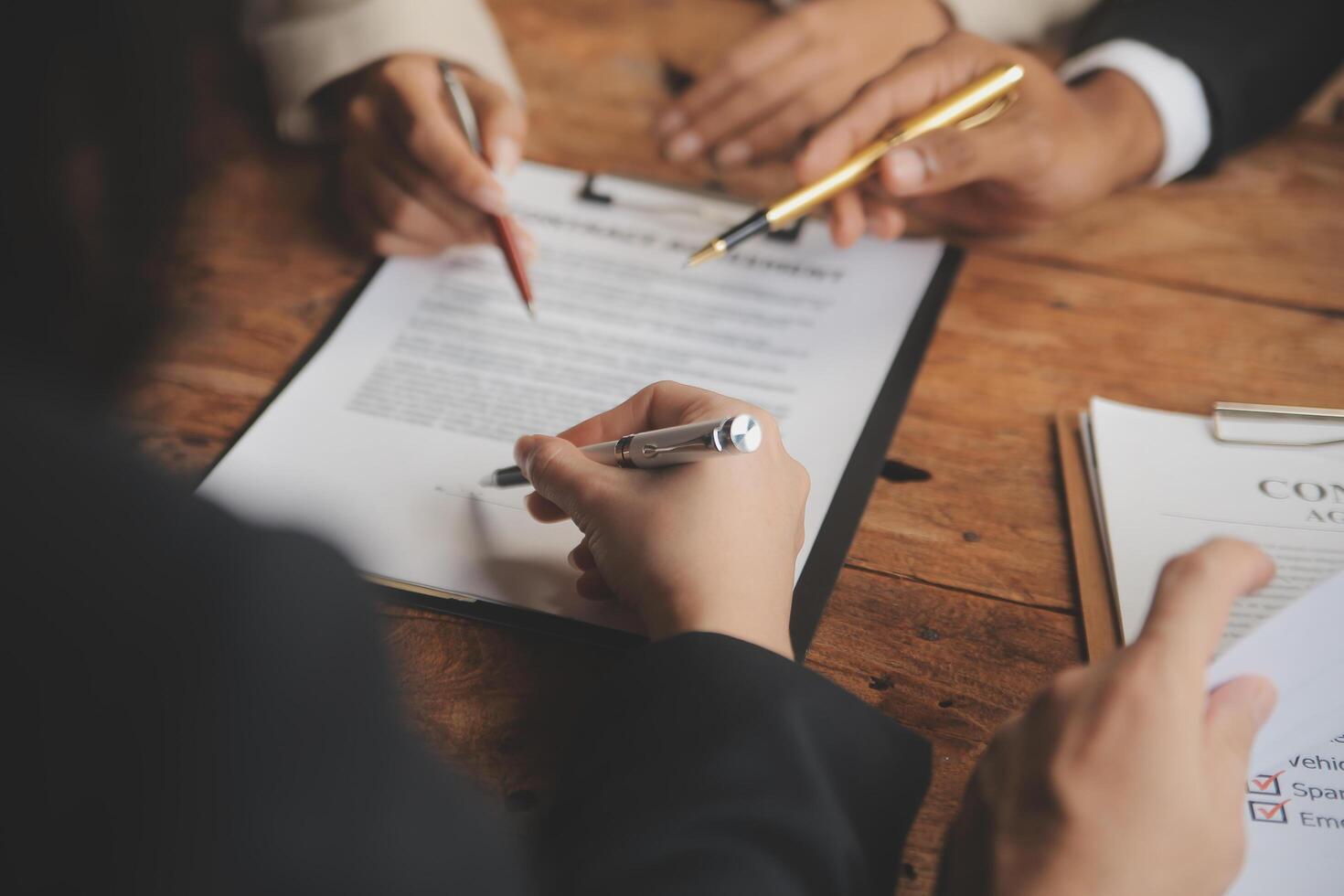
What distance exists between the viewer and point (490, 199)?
2.76ft

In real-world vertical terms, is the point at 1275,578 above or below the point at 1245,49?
below

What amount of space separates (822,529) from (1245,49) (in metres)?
0.69

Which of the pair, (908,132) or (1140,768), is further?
(908,132)

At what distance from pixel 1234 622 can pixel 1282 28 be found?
0.69m

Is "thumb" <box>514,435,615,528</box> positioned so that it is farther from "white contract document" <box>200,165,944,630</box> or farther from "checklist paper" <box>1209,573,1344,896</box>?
"checklist paper" <box>1209,573,1344,896</box>

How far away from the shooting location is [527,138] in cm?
103

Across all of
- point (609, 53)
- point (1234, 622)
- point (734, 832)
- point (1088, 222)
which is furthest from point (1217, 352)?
point (609, 53)

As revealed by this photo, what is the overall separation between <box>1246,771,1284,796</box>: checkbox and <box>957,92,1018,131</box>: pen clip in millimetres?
564

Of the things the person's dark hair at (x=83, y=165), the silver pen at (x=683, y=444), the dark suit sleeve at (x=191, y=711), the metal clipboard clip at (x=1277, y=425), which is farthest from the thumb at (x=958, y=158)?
the person's dark hair at (x=83, y=165)

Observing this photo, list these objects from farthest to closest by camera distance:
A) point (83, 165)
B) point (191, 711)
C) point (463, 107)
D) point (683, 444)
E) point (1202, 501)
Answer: point (83, 165)
point (463, 107)
point (1202, 501)
point (683, 444)
point (191, 711)

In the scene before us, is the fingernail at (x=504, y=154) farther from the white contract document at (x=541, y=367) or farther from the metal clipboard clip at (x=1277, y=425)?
the metal clipboard clip at (x=1277, y=425)

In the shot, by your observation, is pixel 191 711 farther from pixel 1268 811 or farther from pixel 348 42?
pixel 348 42

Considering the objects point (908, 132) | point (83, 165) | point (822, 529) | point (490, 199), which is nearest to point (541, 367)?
point (490, 199)

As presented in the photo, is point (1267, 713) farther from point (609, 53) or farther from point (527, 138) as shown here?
point (609, 53)
